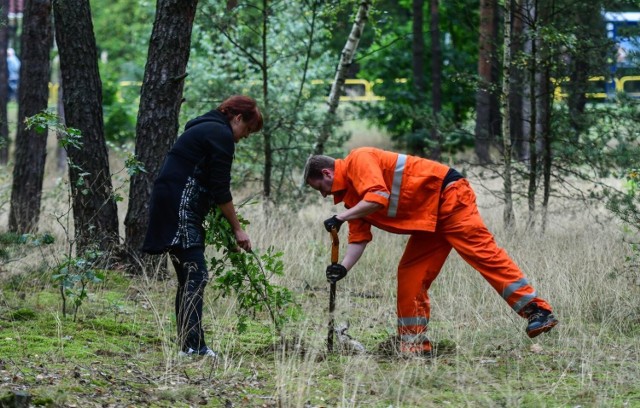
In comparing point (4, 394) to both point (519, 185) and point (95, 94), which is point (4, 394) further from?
point (519, 185)

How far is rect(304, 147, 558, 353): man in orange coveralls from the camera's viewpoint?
7059 mm

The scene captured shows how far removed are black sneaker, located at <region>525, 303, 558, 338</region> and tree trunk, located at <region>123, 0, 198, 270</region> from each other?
4127 mm

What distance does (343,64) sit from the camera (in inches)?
551

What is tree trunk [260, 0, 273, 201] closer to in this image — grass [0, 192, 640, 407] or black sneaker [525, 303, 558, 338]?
grass [0, 192, 640, 407]

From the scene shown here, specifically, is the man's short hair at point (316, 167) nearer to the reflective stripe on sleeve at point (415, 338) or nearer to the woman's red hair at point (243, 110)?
the woman's red hair at point (243, 110)

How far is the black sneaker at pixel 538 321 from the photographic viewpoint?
698cm

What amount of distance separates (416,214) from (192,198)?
1572mm

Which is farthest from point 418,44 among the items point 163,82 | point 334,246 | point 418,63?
point 334,246

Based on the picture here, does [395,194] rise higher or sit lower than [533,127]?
lower

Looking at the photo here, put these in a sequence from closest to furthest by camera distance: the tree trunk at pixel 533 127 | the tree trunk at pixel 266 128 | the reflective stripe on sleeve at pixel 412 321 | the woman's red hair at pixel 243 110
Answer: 1. the woman's red hair at pixel 243 110
2. the reflective stripe on sleeve at pixel 412 321
3. the tree trunk at pixel 533 127
4. the tree trunk at pixel 266 128

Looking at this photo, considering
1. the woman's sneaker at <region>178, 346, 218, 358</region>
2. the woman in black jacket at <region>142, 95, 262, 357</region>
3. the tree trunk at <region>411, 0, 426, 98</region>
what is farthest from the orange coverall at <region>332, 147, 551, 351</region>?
the tree trunk at <region>411, 0, 426, 98</region>

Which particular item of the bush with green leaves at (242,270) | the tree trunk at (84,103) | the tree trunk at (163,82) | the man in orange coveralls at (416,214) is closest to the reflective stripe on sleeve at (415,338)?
the man in orange coveralls at (416,214)

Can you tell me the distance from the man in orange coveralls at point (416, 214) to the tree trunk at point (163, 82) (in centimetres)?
308

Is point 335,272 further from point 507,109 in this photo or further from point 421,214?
point 507,109
